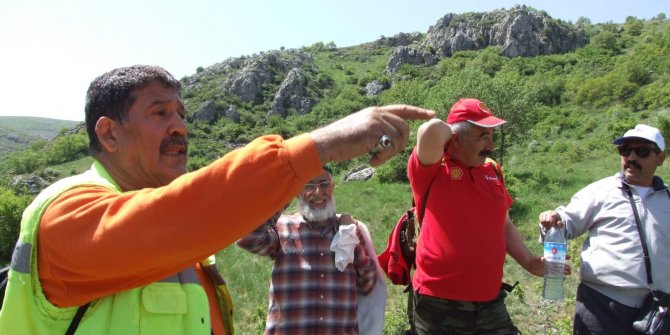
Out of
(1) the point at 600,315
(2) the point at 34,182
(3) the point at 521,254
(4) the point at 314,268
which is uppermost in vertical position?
(4) the point at 314,268

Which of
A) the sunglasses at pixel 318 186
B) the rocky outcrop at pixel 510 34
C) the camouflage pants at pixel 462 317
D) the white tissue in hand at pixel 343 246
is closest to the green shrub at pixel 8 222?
the sunglasses at pixel 318 186

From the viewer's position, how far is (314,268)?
347 centimetres

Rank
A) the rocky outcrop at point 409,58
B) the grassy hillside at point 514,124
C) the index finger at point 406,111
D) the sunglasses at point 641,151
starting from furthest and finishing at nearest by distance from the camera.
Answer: the rocky outcrop at point 409,58
the grassy hillside at point 514,124
the sunglasses at point 641,151
the index finger at point 406,111

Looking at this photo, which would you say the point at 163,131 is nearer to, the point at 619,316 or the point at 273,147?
the point at 273,147

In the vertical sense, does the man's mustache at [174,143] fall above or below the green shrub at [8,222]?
above

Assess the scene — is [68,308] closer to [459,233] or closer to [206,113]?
[459,233]

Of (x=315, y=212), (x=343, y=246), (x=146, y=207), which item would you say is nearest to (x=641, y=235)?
(x=343, y=246)

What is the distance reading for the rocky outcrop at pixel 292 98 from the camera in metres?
88.3

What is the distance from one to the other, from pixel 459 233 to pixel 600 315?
4.30ft

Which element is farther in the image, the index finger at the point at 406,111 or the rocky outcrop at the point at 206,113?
the rocky outcrop at the point at 206,113

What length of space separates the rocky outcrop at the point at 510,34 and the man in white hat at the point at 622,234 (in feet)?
300

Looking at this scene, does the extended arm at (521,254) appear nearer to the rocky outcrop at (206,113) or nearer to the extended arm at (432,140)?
the extended arm at (432,140)

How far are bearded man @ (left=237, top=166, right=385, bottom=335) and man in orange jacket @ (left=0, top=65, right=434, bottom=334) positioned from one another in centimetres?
191

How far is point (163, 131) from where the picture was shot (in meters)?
1.55
